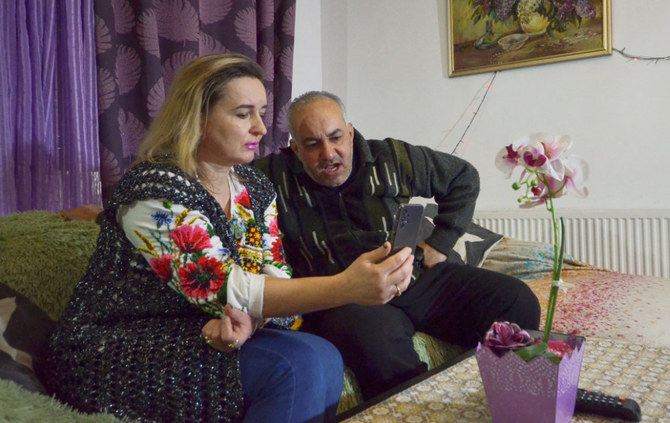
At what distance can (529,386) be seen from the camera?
0.76m

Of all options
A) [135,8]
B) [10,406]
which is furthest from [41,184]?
[10,406]

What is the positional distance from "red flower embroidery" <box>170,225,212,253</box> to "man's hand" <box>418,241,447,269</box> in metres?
0.89

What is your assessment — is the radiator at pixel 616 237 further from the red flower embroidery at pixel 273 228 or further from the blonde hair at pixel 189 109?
the blonde hair at pixel 189 109

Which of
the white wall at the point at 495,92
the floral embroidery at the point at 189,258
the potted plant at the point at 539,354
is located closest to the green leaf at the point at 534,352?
the potted plant at the point at 539,354

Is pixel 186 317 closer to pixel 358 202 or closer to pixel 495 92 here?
pixel 358 202

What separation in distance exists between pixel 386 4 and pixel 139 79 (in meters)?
1.82

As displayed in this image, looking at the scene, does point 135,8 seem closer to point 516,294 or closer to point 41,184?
point 41,184

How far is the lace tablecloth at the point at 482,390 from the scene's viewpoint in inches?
33.6

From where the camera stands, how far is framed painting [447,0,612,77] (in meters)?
2.68

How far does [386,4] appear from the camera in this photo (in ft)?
10.7

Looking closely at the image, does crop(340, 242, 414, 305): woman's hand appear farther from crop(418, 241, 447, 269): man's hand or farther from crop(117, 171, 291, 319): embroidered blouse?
crop(418, 241, 447, 269): man's hand

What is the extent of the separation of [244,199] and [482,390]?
0.66m

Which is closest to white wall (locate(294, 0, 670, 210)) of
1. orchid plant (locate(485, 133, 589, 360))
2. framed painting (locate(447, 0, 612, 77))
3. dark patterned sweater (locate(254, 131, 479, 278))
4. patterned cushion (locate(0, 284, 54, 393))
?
framed painting (locate(447, 0, 612, 77))

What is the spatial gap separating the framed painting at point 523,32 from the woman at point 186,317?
2237 millimetres
